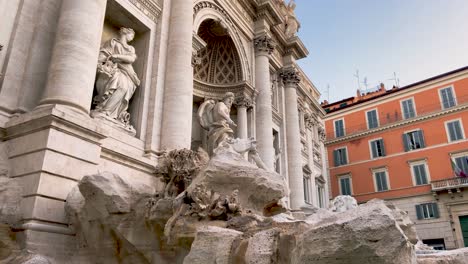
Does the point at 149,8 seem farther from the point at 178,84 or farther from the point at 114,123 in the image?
the point at 114,123

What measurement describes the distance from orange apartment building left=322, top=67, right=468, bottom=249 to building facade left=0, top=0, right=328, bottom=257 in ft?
45.3

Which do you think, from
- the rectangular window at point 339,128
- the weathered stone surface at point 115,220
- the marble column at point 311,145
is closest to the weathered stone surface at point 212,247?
the weathered stone surface at point 115,220

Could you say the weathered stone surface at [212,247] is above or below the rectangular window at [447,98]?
below

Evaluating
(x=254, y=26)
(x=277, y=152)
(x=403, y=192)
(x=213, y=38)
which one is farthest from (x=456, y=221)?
(x=213, y=38)

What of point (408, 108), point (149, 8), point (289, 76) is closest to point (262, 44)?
point (289, 76)

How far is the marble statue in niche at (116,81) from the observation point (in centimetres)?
730

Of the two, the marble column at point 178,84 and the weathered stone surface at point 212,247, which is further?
the marble column at point 178,84

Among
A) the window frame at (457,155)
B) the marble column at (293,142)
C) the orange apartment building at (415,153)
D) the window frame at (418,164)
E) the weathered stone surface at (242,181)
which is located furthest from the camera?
the window frame at (418,164)

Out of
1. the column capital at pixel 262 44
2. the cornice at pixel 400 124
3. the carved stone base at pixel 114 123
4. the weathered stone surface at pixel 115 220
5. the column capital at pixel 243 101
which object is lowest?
the weathered stone surface at pixel 115 220

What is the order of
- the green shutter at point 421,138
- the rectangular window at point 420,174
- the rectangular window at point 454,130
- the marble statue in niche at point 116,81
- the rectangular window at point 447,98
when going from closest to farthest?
1. the marble statue in niche at point 116,81
2. the rectangular window at point 454,130
3. the rectangular window at point 420,174
4. the rectangular window at point 447,98
5. the green shutter at point 421,138

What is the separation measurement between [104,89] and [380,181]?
22.1m

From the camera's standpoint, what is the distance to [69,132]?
530 cm

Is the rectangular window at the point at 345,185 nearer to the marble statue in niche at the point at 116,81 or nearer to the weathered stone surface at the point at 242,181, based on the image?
the marble statue in niche at the point at 116,81

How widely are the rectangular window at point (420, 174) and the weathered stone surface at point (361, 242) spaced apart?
23370 mm
